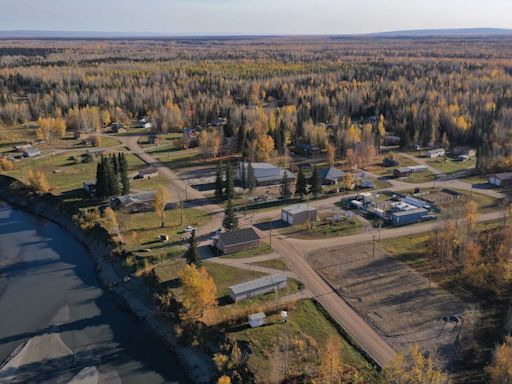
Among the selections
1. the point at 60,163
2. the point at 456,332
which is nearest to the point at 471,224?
the point at 456,332

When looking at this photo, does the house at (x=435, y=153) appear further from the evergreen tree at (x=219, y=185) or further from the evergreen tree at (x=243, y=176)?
the evergreen tree at (x=219, y=185)

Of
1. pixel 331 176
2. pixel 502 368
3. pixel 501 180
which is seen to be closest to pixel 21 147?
pixel 331 176

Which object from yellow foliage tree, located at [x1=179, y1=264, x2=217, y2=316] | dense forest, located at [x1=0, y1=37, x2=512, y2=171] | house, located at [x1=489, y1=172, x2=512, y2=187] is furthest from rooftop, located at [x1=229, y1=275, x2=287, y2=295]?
house, located at [x1=489, y1=172, x2=512, y2=187]

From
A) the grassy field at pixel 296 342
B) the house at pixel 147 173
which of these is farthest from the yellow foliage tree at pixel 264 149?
the grassy field at pixel 296 342

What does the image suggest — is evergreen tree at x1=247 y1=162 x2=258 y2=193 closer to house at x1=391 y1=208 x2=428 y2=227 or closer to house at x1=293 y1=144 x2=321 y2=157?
house at x1=391 y1=208 x2=428 y2=227

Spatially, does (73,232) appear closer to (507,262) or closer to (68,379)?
(68,379)
